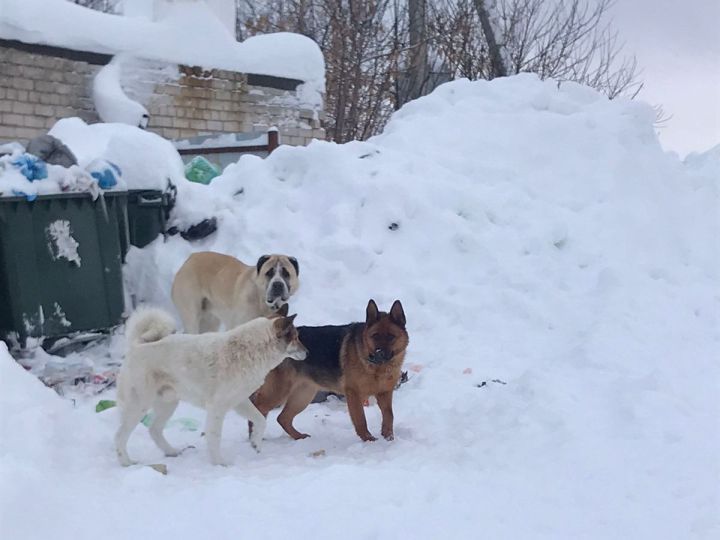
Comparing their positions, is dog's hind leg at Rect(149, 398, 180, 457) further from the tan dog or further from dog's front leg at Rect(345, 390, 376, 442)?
the tan dog

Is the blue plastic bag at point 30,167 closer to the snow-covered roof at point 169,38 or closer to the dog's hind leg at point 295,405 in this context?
the dog's hind leg at point 295,405

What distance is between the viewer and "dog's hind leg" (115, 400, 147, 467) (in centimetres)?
483

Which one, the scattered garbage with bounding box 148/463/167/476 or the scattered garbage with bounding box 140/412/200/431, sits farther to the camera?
the scattered garbage with bounding box 140/412/200/431

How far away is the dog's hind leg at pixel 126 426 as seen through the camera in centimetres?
483

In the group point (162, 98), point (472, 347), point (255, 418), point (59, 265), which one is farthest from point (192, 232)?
point (162, 98)

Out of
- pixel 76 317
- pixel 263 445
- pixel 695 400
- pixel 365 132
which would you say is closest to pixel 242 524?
pixel 263 445

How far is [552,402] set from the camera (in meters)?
5.26

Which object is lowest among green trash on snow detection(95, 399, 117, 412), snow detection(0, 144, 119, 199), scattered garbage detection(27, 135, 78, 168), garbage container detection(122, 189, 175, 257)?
green trash on snow detection(95, 399, 117, 412)

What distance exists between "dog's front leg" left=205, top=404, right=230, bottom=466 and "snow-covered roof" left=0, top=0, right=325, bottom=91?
10060 millimetres

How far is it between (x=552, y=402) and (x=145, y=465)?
2721 mm

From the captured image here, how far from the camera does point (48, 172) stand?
7.01 meters

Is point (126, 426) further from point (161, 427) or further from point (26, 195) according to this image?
point (26, 195)

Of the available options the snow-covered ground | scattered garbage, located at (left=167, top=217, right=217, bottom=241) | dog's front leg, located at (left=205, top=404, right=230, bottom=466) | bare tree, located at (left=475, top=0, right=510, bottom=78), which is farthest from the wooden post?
bare tree, located at (left=475, top=0, right=510, bottom=78)

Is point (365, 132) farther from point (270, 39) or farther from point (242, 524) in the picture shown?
point (242, 524)
